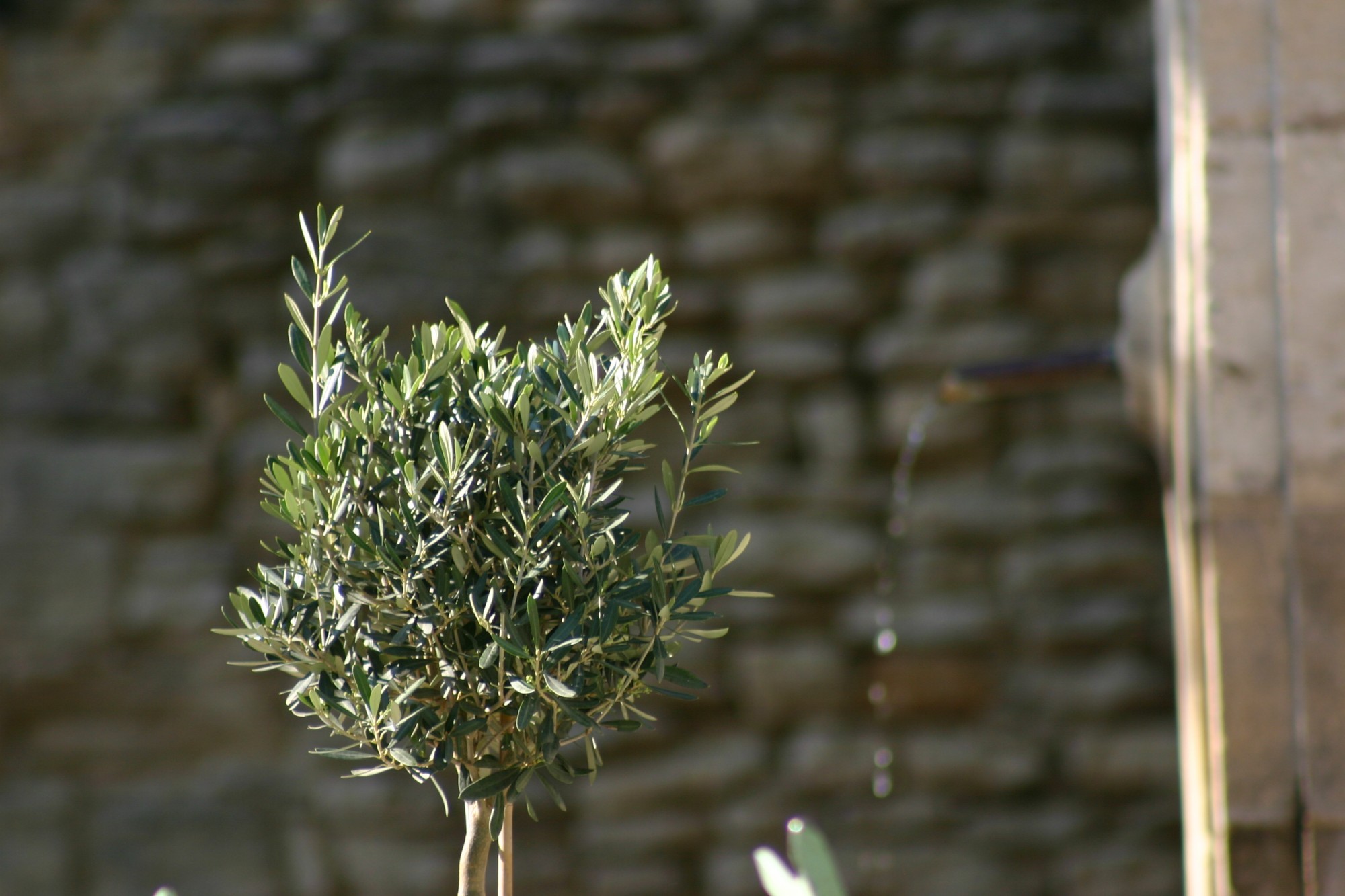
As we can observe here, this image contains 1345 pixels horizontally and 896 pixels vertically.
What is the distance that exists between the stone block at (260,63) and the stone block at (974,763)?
6.45 ft

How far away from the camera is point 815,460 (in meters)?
2.52

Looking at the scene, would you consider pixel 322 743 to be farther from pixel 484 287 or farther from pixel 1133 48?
pixel 1133 48

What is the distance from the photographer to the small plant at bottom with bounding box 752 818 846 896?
0.63 meters

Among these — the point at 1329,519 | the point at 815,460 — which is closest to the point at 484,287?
the point at 815,460

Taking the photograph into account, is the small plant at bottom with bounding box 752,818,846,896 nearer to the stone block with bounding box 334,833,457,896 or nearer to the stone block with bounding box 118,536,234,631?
the stone block with bounding box 334,833,457,896

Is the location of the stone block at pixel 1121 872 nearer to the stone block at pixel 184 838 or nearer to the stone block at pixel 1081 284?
the stone block at pixel 1081 284

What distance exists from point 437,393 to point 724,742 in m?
1.86

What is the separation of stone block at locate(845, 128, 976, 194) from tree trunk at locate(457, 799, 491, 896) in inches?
79.0

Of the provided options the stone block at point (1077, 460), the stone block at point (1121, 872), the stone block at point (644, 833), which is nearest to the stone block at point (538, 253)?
the stone block at point (1077, 460)

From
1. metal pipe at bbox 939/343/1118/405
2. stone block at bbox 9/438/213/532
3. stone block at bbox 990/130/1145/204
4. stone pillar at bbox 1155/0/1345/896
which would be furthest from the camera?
stone block at bbox 9/438/213/532

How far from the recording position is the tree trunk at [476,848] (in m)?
0.76

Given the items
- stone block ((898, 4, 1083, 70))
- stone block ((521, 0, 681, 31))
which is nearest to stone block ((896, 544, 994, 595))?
stone block ((898, 4, 1083, 70))

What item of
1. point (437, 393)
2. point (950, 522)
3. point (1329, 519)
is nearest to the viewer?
point (437, 393)

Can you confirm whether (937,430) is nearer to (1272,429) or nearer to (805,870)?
(1272,429)
